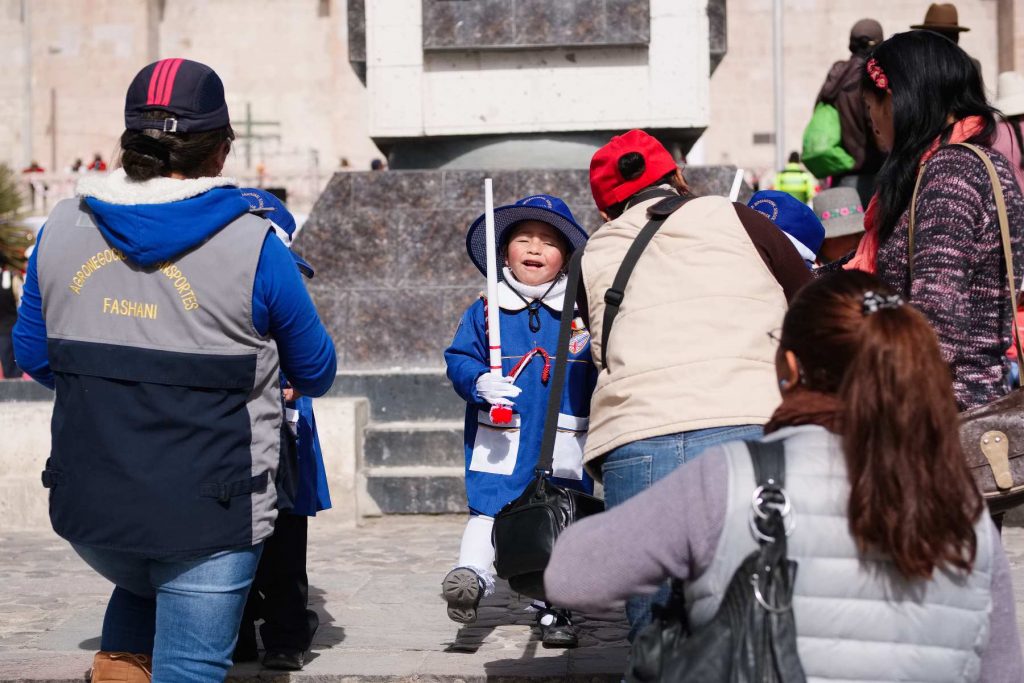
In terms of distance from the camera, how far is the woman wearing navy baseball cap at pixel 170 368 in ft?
9.82

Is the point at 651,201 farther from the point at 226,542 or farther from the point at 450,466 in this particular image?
the point at 450,466

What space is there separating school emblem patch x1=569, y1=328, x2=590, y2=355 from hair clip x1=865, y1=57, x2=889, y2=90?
1.25 meters

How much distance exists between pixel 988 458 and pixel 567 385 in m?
1.48

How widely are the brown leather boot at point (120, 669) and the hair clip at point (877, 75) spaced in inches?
88.1

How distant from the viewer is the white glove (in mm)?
4121

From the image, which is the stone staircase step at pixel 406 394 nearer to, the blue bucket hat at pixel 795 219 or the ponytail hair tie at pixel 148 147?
the blue bucket hat at pixel 795 219

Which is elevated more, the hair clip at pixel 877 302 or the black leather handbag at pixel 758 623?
the hair clip at pixel 877 302

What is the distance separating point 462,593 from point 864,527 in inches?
87.5

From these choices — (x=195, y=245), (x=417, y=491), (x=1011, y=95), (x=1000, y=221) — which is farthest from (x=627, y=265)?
(x=1011, y=95)

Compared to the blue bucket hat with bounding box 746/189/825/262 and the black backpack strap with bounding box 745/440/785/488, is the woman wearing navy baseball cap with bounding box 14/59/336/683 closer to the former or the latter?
the black backpack strap with bounding box 745/440/785/488

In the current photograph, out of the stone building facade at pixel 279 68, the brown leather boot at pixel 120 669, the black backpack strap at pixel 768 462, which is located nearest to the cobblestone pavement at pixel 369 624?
the brown leather boot at pixel 120 669

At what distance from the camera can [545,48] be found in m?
8.27

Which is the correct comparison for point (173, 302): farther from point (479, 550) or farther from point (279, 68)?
point (279, 68)

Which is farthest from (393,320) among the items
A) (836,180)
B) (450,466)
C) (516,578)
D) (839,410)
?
(839,410)
